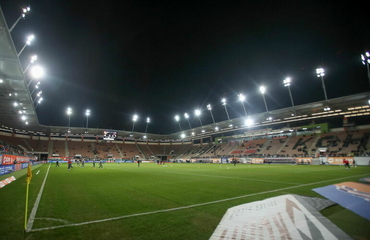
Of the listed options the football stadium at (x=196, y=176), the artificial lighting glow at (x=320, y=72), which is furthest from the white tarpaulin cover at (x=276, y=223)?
the artificial lighting glow at (x=320, y=72)

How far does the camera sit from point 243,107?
49.4 m

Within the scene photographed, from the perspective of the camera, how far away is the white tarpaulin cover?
3.60 meters

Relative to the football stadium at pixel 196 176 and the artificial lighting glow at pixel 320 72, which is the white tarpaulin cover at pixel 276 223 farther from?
the artificial lighting glow at pixel 320 72

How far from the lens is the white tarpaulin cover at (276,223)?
11.8 feet

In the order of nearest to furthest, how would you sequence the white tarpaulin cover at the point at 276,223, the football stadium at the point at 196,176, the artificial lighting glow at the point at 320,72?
the white tarpaulin cover at the point at 276,223
the football stadium at the point at 196,176
the artificial lighting glow at the point at 320,72

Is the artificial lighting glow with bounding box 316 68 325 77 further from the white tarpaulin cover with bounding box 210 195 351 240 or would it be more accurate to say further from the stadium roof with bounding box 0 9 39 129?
the stadium roof with bounding box 0 9 39 129

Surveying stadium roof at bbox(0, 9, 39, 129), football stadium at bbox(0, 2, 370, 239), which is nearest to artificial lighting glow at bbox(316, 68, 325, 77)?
football stadium at bbox(0, 2, 370, 239)

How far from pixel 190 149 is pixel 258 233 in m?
78.3

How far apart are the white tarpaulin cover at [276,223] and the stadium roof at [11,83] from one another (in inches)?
645

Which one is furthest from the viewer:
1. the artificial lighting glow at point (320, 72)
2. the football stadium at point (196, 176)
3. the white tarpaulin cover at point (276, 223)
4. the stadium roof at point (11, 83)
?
the artificial lighting glow at point (320, 72)

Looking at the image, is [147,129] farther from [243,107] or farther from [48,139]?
[243,107]

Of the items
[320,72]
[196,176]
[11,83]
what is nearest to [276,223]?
[196,176]

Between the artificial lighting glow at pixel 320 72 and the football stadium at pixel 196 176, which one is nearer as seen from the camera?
the football stadium at pixel 196 176

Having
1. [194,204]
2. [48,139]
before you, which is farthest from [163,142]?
[194,204]
